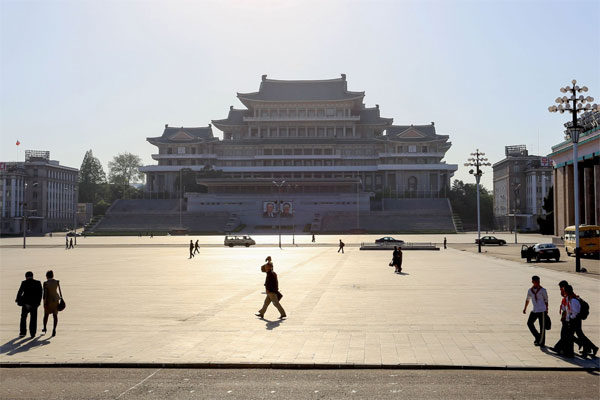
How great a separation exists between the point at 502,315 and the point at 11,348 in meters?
12.5

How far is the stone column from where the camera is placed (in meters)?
52.2

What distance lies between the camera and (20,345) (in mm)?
12555

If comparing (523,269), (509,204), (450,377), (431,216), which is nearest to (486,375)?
(450,377)

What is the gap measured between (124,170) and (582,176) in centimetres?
11553

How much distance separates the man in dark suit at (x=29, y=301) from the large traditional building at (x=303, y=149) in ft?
311

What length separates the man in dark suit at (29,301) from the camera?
1355 centimetres

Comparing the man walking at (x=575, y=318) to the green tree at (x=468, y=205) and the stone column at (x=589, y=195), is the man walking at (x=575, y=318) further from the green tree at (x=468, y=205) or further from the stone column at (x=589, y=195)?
the green tree at (x=468, y=205)

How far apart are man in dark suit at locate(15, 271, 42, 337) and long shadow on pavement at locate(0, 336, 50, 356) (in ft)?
1.12

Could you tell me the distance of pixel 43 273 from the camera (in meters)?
29.8

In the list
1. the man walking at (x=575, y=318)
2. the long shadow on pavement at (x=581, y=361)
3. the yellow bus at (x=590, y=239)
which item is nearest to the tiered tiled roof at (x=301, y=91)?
the yellow bus at (x=590, y=239)

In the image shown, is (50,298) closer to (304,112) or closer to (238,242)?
(238,242)

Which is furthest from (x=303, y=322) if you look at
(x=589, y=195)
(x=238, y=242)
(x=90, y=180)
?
(x=90, y=180)

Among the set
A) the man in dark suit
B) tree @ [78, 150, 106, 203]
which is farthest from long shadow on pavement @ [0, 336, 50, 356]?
tree @ [78, 150, 106, 203]

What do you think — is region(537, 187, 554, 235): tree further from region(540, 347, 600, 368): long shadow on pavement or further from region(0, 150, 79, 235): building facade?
region(0, 150, 79, 235): building facade
